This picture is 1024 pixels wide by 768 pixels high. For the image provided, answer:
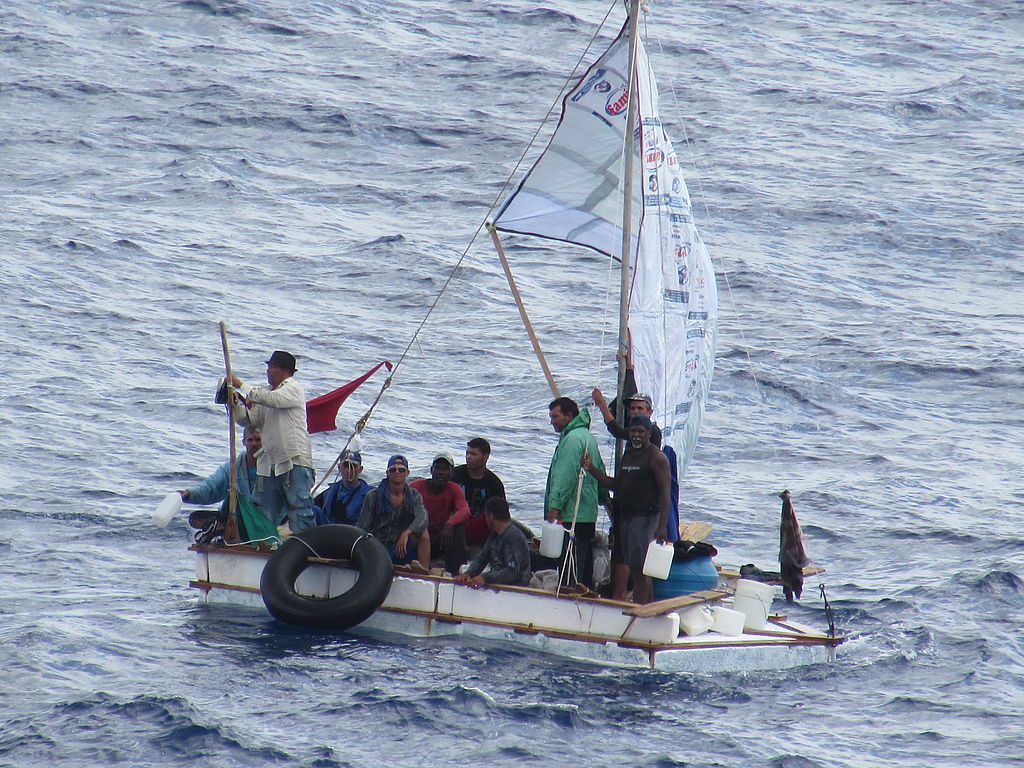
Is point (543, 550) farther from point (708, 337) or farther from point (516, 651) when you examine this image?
point (708, 337)

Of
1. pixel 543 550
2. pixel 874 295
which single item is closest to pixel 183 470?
pixel 543 550

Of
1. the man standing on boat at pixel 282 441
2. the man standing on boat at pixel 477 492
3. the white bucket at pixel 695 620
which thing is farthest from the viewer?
the man standing on boat at pixel 477 492

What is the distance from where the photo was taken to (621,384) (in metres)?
13.8

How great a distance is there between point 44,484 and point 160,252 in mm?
11809

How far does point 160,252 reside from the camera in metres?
30.1

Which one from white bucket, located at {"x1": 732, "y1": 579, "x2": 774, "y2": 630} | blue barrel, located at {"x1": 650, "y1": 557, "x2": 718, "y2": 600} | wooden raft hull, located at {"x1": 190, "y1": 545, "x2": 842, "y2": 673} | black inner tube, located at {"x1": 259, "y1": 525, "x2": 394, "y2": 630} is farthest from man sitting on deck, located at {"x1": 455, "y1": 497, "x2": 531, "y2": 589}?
white bucket, located at {"x1": 732, "y1": 579, "x2": 774, "y2": 630}

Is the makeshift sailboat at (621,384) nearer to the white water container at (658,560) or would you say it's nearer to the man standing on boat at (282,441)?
the white water container at (658,560)

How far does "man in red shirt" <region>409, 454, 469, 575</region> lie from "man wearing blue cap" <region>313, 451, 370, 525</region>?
0.58 meters

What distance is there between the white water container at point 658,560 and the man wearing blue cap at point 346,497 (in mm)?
3139

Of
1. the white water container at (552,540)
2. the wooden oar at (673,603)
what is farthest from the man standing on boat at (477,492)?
the wooden oar at (673,603)

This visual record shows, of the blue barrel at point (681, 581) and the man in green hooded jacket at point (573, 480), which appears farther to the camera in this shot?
the blue barrel at point (681, 581)

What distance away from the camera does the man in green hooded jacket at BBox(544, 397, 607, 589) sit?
13.5 meters

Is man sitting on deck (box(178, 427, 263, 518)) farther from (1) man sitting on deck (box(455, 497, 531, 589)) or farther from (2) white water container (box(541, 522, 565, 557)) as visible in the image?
(2) white water container (box(541, 522, 565, 557))

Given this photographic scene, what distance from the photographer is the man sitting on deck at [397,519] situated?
14.0 meters
